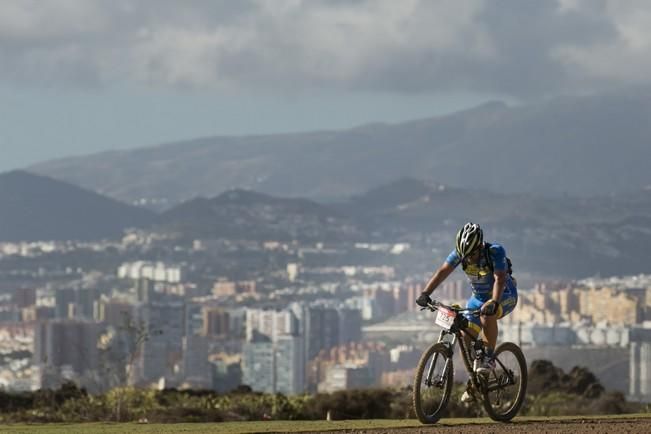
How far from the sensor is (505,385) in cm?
1167

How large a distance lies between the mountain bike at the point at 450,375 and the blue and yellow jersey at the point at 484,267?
0.57 ft

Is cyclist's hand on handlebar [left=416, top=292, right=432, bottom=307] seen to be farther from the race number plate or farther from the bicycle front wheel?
the bicycle front wheel

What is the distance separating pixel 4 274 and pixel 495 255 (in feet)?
621

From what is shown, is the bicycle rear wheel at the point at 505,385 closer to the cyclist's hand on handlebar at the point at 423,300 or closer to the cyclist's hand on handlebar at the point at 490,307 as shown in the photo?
the cyclist's hand on handlebar at the point at 490,307

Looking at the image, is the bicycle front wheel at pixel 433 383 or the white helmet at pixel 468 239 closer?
the white helmet at pixel 468 239

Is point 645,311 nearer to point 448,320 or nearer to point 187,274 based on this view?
point 187,274

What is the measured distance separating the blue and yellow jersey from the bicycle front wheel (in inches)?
17.3

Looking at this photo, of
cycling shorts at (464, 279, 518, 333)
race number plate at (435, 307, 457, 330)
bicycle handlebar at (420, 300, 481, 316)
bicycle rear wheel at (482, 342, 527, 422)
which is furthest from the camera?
bicycle rear wheel at (482, 342, 527, 422)

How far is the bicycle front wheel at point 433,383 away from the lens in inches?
437

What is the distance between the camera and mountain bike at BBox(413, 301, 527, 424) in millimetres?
11109

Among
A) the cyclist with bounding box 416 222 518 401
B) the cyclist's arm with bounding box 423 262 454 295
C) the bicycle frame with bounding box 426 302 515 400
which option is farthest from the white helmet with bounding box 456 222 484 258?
the bicycle frame with bounding box 426 302 515 400

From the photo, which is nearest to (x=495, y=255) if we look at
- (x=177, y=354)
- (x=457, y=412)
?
(x=457, y=412)

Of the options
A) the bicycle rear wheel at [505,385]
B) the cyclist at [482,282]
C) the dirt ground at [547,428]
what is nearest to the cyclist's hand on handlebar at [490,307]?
the cyclist at [482,282]

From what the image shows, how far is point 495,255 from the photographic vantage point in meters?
11.0
